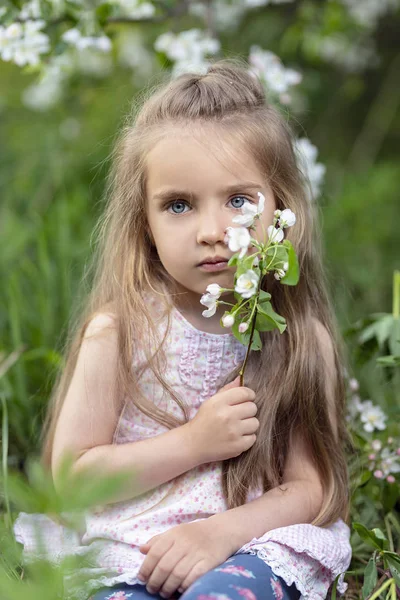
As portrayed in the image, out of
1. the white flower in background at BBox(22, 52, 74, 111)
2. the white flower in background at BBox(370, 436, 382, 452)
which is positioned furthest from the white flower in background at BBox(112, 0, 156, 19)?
the white flower in background at BBox(370, 436, 382, 452)

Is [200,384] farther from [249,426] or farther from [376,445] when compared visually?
[376,445]

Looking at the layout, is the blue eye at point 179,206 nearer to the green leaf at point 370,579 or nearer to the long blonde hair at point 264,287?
the long blonde hair at point 264,287

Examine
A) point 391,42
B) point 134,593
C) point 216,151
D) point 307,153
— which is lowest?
point 134,593

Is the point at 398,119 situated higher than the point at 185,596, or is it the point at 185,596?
the point at 398,119

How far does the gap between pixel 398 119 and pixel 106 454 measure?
397cm

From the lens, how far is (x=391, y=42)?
4832 millimetres

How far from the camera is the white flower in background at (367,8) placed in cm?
370

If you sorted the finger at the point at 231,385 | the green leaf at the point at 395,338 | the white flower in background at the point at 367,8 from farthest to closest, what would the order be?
the white flower in background at the point at 367,8 < the green leaf at the point at 395,338 < the finger at the point at 231,385

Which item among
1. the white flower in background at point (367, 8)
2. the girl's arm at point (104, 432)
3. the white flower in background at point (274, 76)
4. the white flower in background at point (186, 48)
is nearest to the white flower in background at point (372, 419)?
the girl's arm at point (104, 432)

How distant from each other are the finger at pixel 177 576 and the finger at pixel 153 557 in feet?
0.12

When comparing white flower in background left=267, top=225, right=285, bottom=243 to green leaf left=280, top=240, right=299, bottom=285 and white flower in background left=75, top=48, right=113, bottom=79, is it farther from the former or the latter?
white flower in background left=75, top=48, right=113, bottom=79

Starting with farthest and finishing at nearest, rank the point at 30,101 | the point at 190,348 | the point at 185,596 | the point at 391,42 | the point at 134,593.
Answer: the point at 391,42 < the point at 30,101 < the point at 190,348 < the point at 134,593 < the point at 185,596

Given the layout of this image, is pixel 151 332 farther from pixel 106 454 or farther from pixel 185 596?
pixel 185 596

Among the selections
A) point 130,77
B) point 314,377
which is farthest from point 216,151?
point 130,77
